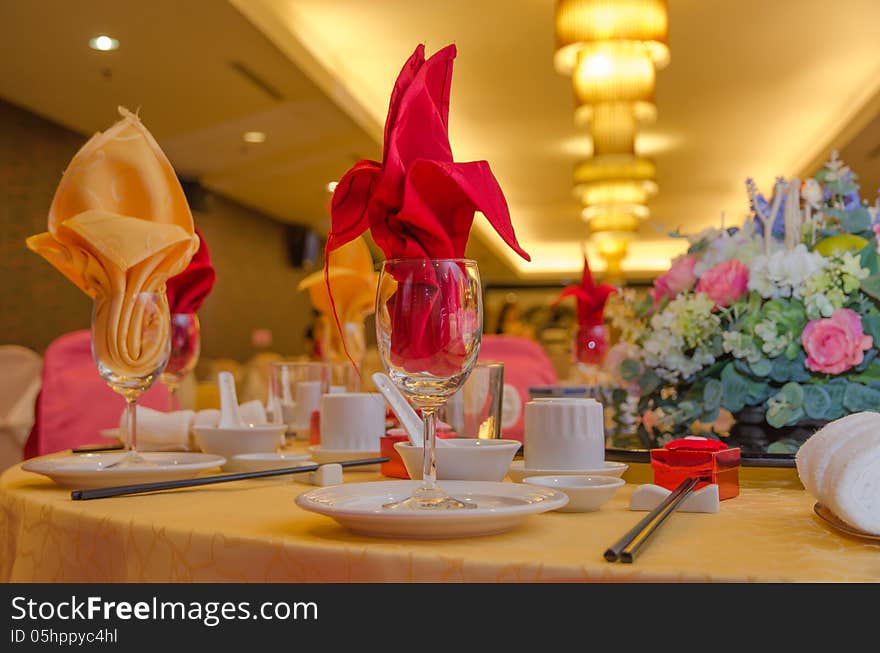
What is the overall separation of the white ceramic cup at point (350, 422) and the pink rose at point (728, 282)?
563 mm

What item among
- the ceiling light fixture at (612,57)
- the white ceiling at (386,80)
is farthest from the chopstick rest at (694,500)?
the white ceiling at (386,80)

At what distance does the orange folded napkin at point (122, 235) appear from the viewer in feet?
4.36

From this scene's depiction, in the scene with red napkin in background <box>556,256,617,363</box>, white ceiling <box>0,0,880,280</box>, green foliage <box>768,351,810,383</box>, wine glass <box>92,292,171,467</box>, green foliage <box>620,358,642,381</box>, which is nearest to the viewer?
wine glass <box>92,292,171,467</box>

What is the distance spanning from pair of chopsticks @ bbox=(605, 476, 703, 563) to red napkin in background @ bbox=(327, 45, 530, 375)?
0.73 ft

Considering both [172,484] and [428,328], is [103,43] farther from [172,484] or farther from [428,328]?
[428,328]

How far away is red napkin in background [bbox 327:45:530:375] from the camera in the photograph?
2.89 ft

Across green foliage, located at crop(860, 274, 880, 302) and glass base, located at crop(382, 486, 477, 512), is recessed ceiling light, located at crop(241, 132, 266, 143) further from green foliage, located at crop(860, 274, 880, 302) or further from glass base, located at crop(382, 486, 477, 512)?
glass base, located at crop(382, 486, 477, 512)

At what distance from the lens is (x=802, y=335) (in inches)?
55.8

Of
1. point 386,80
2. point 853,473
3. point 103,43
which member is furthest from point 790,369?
point 386,80

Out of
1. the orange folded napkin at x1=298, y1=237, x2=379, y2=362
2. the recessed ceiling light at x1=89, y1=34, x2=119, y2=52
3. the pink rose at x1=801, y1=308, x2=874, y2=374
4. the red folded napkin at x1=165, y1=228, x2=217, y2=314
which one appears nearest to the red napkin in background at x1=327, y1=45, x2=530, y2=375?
the pink rose at x1=801, y1=308, x2=874, y2=374

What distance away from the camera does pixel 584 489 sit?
3.25 feet

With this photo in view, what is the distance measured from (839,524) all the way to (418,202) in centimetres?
50

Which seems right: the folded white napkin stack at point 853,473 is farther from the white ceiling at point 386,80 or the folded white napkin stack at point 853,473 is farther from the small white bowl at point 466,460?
the white ceiling at point 386,80
